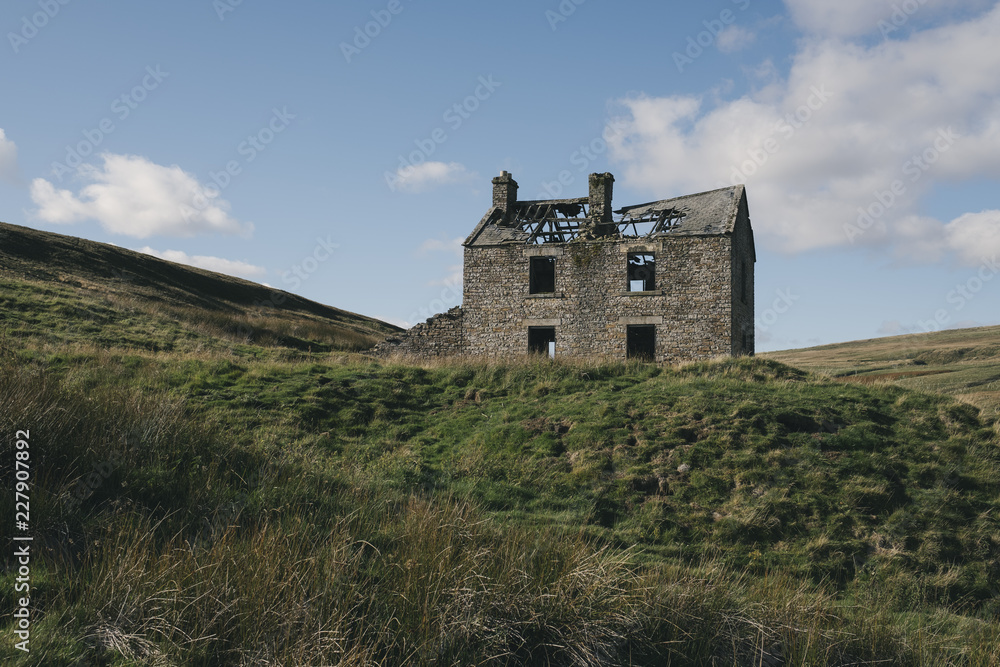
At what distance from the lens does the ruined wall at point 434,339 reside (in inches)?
971

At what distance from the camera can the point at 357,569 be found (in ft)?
15.7

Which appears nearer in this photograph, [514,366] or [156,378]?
[156,378]

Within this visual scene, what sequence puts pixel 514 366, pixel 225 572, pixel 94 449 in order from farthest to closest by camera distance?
pixel 514 366
pixel 94 449
pixel 225 572

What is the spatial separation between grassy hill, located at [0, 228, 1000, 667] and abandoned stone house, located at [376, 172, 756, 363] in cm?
510

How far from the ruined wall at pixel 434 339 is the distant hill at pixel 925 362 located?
1256 cm

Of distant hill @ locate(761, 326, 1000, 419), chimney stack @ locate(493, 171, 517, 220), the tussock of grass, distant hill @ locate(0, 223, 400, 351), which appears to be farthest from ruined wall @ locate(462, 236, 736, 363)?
distant hill @ locate(0, 223, 400, 351)

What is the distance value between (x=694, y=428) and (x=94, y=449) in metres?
10.0

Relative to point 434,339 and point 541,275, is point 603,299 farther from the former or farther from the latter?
point 434,339

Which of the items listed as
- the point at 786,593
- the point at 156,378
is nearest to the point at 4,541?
the point at 786,593

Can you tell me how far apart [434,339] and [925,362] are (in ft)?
155

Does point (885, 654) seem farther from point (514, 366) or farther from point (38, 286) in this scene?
point (38, 286)

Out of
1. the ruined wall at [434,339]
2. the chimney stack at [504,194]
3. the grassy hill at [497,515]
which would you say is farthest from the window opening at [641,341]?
the chimney stack at [504,194]

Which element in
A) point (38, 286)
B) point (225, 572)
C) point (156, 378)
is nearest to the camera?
point (225, 572)

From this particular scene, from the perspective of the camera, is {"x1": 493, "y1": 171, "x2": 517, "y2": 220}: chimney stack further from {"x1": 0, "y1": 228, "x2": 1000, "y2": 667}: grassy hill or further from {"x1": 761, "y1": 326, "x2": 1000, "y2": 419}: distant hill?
{"x1": 761, "y1": 326, "x2": 1000, "y2": 419}: distant hill
